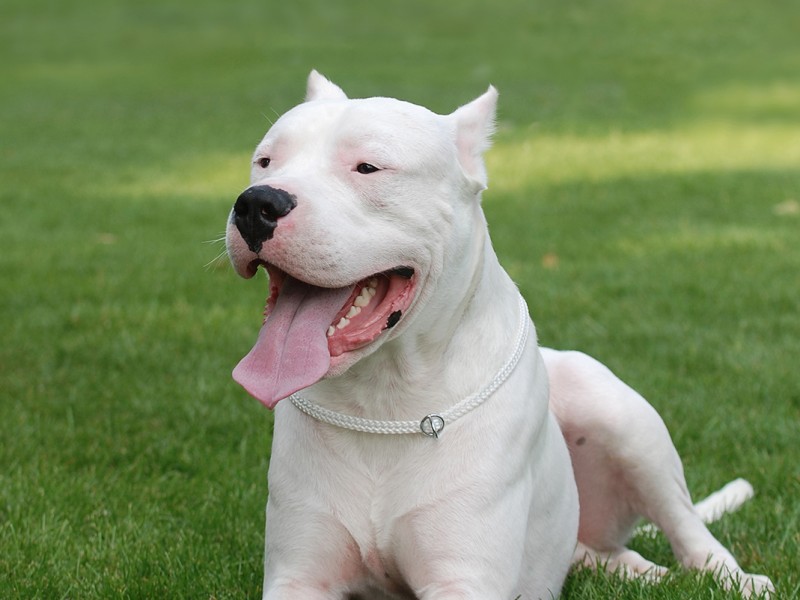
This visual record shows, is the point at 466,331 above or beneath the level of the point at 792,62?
above

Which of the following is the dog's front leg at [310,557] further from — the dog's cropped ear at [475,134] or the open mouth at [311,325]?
the dog's cropped ear at [475,134]

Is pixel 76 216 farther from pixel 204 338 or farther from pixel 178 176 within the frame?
pixel 204 338

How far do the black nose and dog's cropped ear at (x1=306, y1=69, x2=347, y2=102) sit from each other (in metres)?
0.71

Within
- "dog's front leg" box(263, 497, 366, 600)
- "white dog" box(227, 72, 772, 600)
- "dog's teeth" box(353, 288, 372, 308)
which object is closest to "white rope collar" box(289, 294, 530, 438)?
"white dog" box(227, 72, 772, 600)

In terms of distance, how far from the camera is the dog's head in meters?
2.72

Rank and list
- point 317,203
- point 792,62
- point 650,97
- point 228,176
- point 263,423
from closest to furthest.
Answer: point 317,203
point 263,423
point 228,176
point 650,97
point 792,62

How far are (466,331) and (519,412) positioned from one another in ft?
0.82

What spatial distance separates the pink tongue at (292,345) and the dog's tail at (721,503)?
191 cm

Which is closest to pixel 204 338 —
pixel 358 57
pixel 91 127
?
pixel 91 127

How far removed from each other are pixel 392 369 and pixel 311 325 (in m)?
0.37

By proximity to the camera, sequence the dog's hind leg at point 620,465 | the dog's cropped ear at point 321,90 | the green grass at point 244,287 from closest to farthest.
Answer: the dog's cropped ear at point 321,90
the dog's hind leg at point 620,465
the green grass at point 244,287

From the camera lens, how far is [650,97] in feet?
59.1

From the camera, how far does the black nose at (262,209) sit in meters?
2.69

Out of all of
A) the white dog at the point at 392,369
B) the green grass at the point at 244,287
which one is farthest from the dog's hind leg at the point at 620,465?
the white dog at the point at 392,369
